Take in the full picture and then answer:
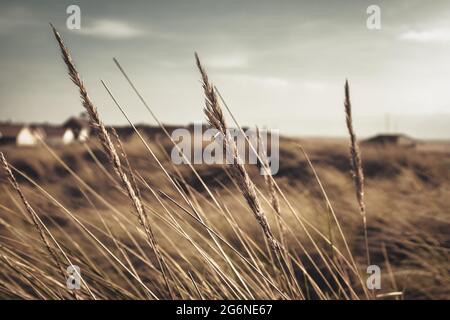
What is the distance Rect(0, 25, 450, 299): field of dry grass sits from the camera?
0.84 meters

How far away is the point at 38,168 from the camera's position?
571 cm

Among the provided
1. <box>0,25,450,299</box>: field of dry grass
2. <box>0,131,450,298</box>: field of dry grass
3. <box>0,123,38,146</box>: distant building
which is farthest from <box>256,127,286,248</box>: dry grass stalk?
<box>0,123,38,146</box>: distant building

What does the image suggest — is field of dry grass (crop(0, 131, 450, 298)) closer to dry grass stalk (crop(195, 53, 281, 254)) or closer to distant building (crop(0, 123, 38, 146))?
dry grass stalk (crop(195, 53, 281, 254))

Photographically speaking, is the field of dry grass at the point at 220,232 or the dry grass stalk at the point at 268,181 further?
the field of dry grass at the point at 220,232

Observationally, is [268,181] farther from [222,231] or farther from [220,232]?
[222,231]

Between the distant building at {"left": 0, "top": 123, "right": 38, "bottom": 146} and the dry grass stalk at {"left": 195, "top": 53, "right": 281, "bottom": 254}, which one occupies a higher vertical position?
the distant building at {"left": 0, "top": 123, "right": 38, "bottom": 146}

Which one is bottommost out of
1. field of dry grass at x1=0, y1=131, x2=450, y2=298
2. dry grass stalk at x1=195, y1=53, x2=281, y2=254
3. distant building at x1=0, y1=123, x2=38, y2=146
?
field of dry grass at x1=0, y1=131, x2=450, y2=298

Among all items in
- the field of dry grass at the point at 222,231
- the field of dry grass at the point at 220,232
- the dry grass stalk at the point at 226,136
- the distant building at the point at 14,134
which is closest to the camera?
the dry grass stalk at the point at 226,136

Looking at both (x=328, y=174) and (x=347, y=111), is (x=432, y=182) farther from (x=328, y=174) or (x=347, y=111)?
(x=347, y=111)

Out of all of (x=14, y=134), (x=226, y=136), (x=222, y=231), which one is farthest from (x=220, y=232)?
(x=14, y=134)

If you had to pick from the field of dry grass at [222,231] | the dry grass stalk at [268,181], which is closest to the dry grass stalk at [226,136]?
the field of dry grass at [222,231]

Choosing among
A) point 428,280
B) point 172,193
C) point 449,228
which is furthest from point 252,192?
point 449,228

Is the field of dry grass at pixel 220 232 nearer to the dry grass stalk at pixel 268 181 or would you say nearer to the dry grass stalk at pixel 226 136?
the dry grass stalk at pixel 268 181

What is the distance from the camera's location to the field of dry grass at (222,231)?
0.84 metres
